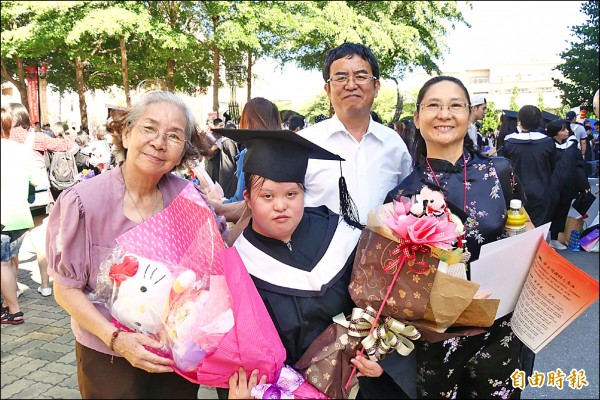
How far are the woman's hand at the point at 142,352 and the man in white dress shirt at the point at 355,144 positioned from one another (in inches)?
49.6

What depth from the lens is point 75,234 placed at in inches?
61.9

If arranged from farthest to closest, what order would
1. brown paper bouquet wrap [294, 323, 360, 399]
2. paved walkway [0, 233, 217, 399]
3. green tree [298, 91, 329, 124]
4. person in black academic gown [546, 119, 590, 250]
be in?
green tree [298, 91, 329, 124]
person in black academic gown [546, 119, 590, 250]
brown paper bouquet wrap [294, 323, 360, 399]
paved walkway [0, 233, 217, 399]

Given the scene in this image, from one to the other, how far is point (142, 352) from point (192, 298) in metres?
0.28

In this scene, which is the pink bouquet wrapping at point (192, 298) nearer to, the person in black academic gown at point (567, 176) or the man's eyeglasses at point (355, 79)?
the man's eyeglasses at point (355, 79)

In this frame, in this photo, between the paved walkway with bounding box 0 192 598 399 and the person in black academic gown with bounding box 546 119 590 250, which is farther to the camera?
the person in black academic gown with bounding box 546 119 590 250

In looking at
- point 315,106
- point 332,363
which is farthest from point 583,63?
point 315,106

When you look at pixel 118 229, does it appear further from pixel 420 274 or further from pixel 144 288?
pixel 420 274

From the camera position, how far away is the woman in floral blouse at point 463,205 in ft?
6.13

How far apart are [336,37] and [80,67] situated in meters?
8.00

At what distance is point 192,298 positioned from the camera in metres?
1.40

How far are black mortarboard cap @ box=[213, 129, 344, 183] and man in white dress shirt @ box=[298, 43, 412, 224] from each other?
0.72 meters

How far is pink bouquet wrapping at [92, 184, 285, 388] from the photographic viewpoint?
4.47 ft

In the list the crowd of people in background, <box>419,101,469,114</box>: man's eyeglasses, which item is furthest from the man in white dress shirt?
<box>419,101,469,114</box>: man's eyeglasses

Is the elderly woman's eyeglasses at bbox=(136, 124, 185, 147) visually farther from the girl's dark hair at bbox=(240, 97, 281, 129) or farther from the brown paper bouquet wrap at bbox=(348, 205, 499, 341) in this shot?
the girl's dark hair at bbox=(240, 97, 281, 129)
